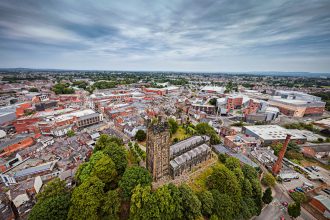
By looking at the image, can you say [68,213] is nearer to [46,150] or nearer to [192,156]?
[192,156]

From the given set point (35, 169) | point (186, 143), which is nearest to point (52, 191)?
point (35, 169)

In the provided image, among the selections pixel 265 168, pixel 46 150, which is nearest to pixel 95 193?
pixel 46 150

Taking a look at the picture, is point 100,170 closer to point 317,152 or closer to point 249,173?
point 249,173

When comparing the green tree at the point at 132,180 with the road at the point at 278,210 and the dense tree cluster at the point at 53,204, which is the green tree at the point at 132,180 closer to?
the dense tree cluster at the point at 53,204

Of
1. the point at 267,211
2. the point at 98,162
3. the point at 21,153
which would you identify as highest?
the point at 98,162

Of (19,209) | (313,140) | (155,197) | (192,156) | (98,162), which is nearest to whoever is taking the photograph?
(155,197)

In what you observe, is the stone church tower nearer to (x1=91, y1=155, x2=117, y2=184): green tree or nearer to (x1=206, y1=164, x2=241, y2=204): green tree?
(x1=91, y1=155, x2=117, y2=184): green tree

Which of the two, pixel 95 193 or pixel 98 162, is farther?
pixel 98 162
